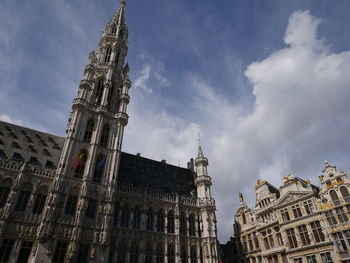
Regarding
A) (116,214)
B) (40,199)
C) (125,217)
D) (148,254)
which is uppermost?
(40,199)

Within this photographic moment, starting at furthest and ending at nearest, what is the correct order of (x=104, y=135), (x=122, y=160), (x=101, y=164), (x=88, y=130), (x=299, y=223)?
(x=122, y=160)
(x=104, y=135)
(x=88, y=130)
(x=101, y=164)
(x=299, y=223)

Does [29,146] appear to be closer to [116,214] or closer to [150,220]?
[116,214]

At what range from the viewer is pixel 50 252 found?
2634 cm

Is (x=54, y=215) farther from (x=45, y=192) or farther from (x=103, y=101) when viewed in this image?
(x=103, y=101)

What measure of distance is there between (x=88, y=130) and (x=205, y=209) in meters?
22.0

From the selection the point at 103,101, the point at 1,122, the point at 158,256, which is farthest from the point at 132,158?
the point at 1,122

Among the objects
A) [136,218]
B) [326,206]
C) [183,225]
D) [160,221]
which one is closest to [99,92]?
[136,218]

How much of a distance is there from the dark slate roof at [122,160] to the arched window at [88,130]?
4067mm

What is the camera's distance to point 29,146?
111ft

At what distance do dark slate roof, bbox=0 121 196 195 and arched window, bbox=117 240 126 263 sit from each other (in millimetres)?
8997

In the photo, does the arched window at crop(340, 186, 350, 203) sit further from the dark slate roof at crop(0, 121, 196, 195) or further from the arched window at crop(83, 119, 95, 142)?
the arched window at crop(83, 119, 95, 142)

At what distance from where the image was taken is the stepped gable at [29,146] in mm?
31891

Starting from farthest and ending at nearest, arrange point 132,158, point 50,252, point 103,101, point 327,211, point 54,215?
point 132,158
point 103,101
point 327,211
point 54,215
point 50,252

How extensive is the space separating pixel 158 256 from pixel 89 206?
11.5 metres
